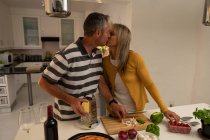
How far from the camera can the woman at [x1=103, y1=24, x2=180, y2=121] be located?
51.6 inches

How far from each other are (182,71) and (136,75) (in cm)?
178

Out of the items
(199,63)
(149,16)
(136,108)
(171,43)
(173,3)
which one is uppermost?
(173,3)

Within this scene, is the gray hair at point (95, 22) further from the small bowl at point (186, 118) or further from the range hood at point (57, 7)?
the small bowl at point (186, 118)

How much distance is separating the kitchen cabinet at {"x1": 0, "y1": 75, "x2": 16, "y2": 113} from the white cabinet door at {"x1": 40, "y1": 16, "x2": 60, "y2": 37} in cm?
215

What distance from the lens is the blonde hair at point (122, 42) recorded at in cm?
131

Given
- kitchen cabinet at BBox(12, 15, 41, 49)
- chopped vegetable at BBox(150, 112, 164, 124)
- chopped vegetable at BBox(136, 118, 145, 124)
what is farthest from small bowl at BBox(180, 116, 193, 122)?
kitchen cabinet at BBox(12, 15, 41, 49)

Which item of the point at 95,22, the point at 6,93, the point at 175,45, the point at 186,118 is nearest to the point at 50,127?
the point at 95,22

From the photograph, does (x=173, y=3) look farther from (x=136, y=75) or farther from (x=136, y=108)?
(x=136, y=108)

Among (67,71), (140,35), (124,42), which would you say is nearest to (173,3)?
(140,35)

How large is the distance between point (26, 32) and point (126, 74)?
4538 millimetres

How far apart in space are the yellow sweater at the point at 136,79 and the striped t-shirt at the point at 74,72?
0.32 feet

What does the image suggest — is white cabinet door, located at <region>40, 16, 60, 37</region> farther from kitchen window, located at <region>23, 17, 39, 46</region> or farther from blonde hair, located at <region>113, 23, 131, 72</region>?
blonde hair, located at <region>113, 23, 131, 72</region>

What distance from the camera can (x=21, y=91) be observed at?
4641 millimetres

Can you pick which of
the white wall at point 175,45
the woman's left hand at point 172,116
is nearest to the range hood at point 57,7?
the woman's left hand at point 172,116
